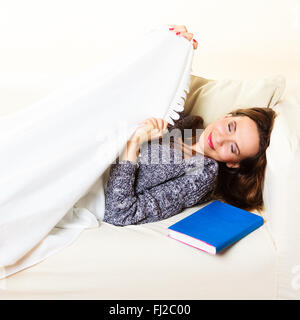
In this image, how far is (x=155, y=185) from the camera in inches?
56.2

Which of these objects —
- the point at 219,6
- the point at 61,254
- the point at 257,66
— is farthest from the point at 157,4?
the point at 61,254

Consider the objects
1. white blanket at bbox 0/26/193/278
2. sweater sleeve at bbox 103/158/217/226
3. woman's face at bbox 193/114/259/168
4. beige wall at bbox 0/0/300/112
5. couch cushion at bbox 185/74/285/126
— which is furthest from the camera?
beige wall at bbox 0/0/300/112

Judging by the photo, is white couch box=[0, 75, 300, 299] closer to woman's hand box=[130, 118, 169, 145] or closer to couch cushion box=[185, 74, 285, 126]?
woman's hand box=[130, 118, 169, 145]

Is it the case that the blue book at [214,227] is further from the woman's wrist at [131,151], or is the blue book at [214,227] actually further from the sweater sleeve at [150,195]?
the woman's wrist at [131,151]

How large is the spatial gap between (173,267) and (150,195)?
0.27 metres

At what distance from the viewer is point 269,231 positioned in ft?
4.29

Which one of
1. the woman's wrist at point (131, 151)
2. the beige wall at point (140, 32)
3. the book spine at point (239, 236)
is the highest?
the beige wall at point (140, 32)

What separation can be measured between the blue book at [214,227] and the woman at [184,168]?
0.38 feet

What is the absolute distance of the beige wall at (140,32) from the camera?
246 centimetres

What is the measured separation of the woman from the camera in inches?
52.2

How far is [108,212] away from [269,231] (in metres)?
0.52

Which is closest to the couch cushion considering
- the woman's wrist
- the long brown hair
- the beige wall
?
the long brown hair

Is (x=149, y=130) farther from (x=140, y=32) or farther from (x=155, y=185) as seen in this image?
(x=140, y=32)

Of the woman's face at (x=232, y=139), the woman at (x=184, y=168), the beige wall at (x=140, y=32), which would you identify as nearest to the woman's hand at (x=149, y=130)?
the woman at (x=184, y=168)
